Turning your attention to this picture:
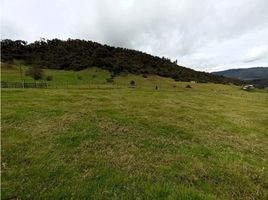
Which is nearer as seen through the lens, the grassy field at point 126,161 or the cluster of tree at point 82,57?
the grassy field at point 126,161

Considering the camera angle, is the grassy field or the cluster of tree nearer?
the grassy field

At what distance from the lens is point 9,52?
130375 mm

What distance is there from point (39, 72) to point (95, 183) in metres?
80.7

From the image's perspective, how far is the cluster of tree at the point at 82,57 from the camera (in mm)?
120688

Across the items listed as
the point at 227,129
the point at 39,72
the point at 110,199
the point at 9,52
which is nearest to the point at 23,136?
the point at 110,199

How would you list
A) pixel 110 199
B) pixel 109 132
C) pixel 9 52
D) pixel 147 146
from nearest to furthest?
pixel 110 199
pixel 147 146
pixel 109 132
pixel 9 52

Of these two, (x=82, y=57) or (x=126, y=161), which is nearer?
(x=126, y=161)

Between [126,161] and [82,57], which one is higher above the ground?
[82,57]

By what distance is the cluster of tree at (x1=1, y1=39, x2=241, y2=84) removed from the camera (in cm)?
12069

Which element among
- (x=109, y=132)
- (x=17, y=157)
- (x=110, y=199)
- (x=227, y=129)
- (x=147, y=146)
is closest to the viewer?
(x=110, y=199)

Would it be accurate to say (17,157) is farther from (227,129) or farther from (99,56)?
(99,56)

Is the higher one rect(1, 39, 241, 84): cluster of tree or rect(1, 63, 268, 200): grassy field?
rect(1, 39, 241, 84): cluster of tree

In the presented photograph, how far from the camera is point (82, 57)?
12988 cm

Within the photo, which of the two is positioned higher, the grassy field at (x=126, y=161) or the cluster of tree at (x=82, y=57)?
the cluster of tree at (x=82, y=57)
